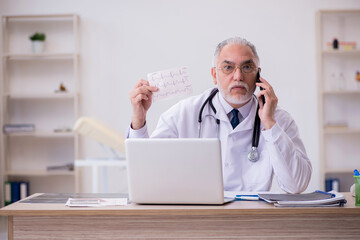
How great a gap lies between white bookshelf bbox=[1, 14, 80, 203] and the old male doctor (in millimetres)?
3089

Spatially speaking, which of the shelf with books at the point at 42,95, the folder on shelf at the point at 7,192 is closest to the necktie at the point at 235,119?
the shelf with books at the point at 42,95

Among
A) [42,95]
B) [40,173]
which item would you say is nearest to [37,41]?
[42,95]

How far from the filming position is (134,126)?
7.34 feet

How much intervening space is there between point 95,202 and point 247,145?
33.7 inches

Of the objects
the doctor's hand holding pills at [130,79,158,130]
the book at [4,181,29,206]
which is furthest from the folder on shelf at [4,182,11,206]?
the doctor's hand holding pills at [130,79,158,130]

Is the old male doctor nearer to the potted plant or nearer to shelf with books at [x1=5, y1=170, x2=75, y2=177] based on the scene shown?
shelf with books at [x1=5, y1=170, x2=75, y2=177]

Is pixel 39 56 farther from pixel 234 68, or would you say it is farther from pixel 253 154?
pixel 253 154

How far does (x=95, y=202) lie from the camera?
173 cm

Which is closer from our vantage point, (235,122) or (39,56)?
(235,122)

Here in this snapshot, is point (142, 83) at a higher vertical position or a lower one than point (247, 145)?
higher

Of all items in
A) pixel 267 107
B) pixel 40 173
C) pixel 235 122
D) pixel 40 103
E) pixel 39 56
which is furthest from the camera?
pixel 40 103

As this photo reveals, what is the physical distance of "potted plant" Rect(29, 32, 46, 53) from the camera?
5.21m

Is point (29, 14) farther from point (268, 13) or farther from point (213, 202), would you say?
point (213, 202)

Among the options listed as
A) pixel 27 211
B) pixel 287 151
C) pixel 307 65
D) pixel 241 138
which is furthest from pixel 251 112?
pixel 307 65
